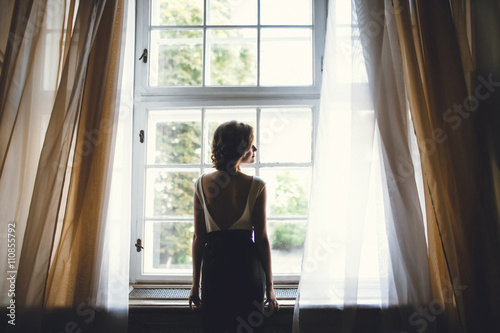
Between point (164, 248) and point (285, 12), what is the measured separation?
1.56 metres

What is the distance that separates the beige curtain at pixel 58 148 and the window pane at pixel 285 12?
0.79 meters

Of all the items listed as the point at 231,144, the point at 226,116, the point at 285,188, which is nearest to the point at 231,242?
the point at 231,144

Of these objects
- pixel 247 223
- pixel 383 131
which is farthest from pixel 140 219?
pixel 383 131

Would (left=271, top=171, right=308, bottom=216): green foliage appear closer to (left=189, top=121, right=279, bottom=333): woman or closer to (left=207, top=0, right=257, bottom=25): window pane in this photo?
(left=189, top=121, right=279, bottom=333): woman

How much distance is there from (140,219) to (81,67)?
2.71 feet

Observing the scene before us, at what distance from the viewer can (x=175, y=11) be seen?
6.03ft

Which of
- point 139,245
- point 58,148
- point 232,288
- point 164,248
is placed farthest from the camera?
point 164,248

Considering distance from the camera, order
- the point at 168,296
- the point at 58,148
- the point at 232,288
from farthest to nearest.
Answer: the point at 168,296 < the point at 58,148 < the point at 232,288

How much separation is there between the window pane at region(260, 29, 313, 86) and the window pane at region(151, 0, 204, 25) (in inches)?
17.2

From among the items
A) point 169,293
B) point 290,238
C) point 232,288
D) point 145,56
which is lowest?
point 169,293

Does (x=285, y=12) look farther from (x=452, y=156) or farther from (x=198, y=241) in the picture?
(x=198, y=241)

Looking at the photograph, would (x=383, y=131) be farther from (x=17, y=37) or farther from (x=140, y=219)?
(x=17, y=37)

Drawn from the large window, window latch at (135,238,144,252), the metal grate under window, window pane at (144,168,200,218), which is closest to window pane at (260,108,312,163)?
the large window

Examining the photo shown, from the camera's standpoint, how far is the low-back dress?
49.1 inches
